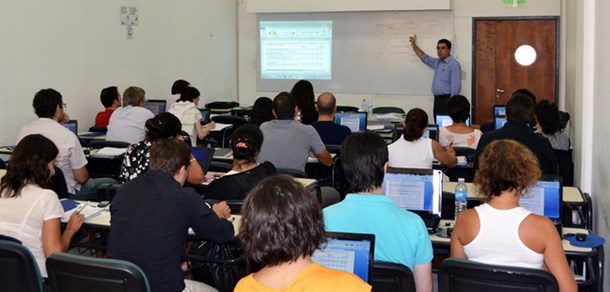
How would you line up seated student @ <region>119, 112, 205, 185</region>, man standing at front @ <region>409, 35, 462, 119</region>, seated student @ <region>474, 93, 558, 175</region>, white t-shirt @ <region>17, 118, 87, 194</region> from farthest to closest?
man standing at front @ <region>409, 35, 462, 119</region> → white t-shirt @ <region>17, 118, 87, 194</region> → seated student @ <region>474, 93, 558, 175</region> → seated student @ <region>119, 112, 205, 185</region>

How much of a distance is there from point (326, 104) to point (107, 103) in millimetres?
2748

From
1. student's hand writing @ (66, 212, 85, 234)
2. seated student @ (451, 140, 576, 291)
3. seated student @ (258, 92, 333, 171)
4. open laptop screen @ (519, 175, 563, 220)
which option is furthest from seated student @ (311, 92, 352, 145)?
seated student @ (451, 140, 576, 291)

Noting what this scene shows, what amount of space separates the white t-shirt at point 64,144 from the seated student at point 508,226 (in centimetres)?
352

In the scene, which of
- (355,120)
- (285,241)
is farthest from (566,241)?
(355,120)

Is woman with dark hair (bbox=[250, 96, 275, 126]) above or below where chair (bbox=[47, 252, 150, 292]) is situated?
above

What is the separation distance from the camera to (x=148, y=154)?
15.9ft

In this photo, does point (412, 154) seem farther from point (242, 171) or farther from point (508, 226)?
point (508, 226)

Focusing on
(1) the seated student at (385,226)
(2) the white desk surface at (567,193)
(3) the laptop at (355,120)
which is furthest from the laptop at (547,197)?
(3) the laptop at (355,120)

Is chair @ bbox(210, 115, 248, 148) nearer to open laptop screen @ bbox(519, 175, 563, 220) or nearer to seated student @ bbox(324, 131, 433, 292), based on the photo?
open laptop screen @ bbox(519, 175, 563, 220)

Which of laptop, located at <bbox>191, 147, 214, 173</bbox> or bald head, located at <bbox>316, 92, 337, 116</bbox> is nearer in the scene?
laptop, located at <bbox>191, 147, 214, 173</bbox>

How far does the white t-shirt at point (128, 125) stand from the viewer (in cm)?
731

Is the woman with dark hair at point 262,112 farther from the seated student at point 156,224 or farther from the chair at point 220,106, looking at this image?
the seated student at point 156,224

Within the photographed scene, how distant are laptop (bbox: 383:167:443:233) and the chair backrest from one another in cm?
187

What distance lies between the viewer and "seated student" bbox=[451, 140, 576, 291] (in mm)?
2953
